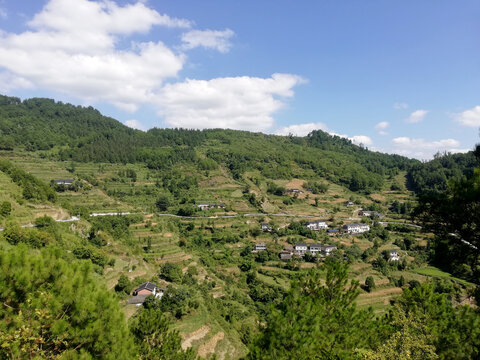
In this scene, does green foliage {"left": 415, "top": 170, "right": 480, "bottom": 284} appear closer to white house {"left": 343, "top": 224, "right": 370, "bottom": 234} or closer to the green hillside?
the green hillside

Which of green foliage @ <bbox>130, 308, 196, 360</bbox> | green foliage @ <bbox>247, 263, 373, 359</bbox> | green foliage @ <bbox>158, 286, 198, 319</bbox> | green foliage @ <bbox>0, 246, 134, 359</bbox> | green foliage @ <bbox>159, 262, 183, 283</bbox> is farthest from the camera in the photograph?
green foliage @ <bbox>159, 262, 183, 283</bbox>

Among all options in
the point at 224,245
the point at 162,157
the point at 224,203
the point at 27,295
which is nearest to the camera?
the point at 27,295

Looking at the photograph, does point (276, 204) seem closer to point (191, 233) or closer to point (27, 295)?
point (191, 233)

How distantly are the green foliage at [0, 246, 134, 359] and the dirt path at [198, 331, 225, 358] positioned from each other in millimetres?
17612

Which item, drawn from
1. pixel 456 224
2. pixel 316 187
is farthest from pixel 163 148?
pixel 456 224

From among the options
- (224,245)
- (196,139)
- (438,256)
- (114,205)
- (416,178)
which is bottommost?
(224,245)

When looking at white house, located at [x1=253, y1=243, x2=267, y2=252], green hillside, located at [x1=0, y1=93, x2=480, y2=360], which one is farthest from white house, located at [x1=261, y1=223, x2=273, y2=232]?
white house, located at [x1=253, y1=243, x2=267, y2=252]

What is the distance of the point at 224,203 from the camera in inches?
2611

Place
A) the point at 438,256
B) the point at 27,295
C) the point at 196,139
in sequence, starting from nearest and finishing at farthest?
the point at 27,295
the point at 438,256
the point at 196,139

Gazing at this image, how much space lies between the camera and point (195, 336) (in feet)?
76.2

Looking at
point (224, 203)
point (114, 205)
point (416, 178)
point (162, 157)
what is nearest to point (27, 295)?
point (114, 205)

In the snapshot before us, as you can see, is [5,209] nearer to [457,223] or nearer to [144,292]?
[144,292]

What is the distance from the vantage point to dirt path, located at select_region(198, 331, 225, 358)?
22.2 metres

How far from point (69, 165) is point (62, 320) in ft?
245
